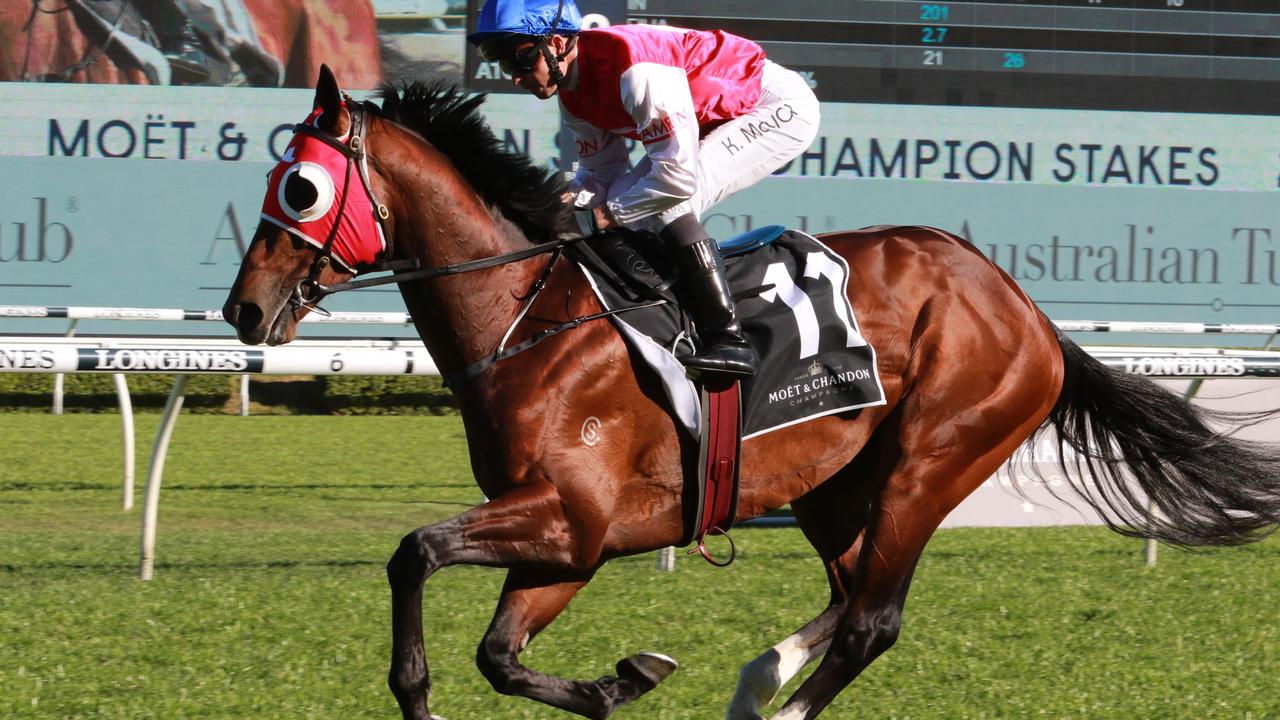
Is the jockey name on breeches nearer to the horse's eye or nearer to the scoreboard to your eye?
the horse's eye

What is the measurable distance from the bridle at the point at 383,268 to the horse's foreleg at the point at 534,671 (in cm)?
42

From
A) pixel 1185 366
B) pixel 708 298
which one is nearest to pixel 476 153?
pixel 708 298

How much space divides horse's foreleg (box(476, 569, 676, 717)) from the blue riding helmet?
1028mm

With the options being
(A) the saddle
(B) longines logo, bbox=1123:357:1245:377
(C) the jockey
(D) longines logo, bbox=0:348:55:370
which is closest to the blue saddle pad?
(A) the saddle

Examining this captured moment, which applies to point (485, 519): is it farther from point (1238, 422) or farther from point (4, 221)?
point (4, 221)

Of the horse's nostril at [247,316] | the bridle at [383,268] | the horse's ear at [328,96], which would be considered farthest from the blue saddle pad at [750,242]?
the horse's nostril at [247,316]

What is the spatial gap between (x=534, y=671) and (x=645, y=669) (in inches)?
10.7

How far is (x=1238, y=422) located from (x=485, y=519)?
2.14 m

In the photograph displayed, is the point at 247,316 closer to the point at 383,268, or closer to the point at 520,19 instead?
the point at 383,268

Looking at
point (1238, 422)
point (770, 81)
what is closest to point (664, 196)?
point (770, 81)

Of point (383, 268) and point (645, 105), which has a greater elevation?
point (645, 105)

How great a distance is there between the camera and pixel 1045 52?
427 inches

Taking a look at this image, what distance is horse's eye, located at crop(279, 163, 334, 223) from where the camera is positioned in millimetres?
2611

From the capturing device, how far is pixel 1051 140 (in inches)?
486
